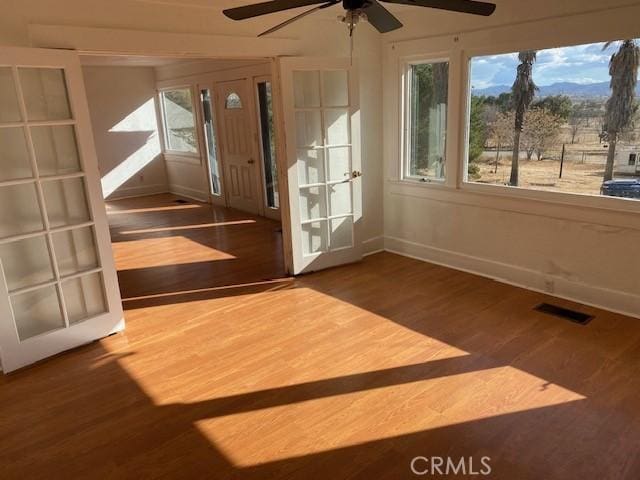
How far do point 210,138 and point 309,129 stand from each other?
14.3ft

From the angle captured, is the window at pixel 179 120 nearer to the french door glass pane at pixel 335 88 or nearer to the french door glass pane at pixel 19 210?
the french door glass pane at pixel 335 88

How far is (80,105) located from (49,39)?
45cm

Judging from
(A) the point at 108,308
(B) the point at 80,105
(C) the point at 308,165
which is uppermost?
(B) the point at 80,105

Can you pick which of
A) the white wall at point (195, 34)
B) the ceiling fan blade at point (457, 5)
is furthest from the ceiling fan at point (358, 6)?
the white wall at point (195, 34)

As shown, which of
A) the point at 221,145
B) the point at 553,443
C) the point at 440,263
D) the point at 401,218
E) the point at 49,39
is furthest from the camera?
the point at 221,145

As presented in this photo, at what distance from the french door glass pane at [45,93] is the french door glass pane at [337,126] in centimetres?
229

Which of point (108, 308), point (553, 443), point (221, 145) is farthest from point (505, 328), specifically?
point (221, 145)

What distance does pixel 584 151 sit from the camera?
378cm

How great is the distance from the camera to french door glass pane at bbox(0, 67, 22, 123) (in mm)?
2947

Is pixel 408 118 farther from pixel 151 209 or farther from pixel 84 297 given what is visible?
pixel 151 209

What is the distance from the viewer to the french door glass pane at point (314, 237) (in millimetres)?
4773

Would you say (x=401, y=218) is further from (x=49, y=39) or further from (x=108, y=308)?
(x=49, y=39)

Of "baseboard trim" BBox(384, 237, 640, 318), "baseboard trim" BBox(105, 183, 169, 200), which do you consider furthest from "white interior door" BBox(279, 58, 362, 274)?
"baseboard trim" BBox(105, 183, 169, 200)

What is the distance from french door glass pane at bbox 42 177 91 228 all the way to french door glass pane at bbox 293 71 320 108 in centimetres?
206
